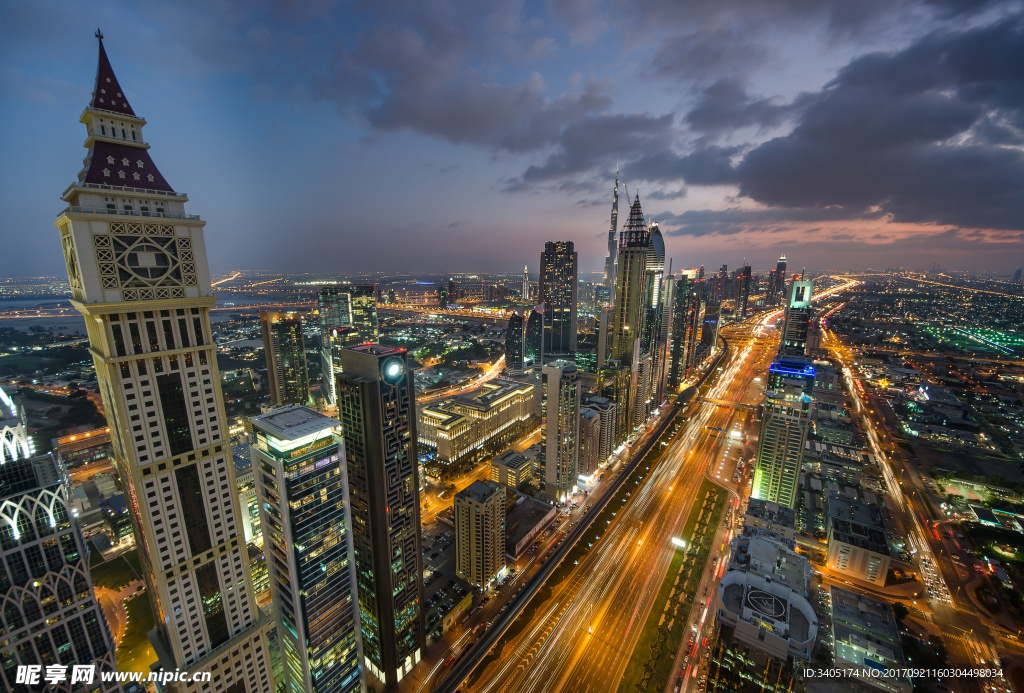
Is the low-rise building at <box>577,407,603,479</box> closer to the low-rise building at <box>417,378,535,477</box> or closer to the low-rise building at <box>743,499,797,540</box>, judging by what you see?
the low-rise building at <box>417,378,535,477</box>

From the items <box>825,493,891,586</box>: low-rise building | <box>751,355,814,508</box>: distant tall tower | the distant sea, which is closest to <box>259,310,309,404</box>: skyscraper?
the distant sea

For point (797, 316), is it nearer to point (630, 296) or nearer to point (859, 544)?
point (630, 296)

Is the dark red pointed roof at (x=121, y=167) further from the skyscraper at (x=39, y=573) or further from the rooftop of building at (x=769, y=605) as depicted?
the rooftop of building at (x=769, y=605)

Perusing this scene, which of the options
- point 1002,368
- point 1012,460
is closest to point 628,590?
point 1012,460

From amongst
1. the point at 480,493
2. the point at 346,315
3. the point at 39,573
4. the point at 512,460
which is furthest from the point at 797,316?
the point at 39,573

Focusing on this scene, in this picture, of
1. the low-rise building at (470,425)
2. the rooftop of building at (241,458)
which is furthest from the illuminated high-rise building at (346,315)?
the rooftop of building at (241,458)
